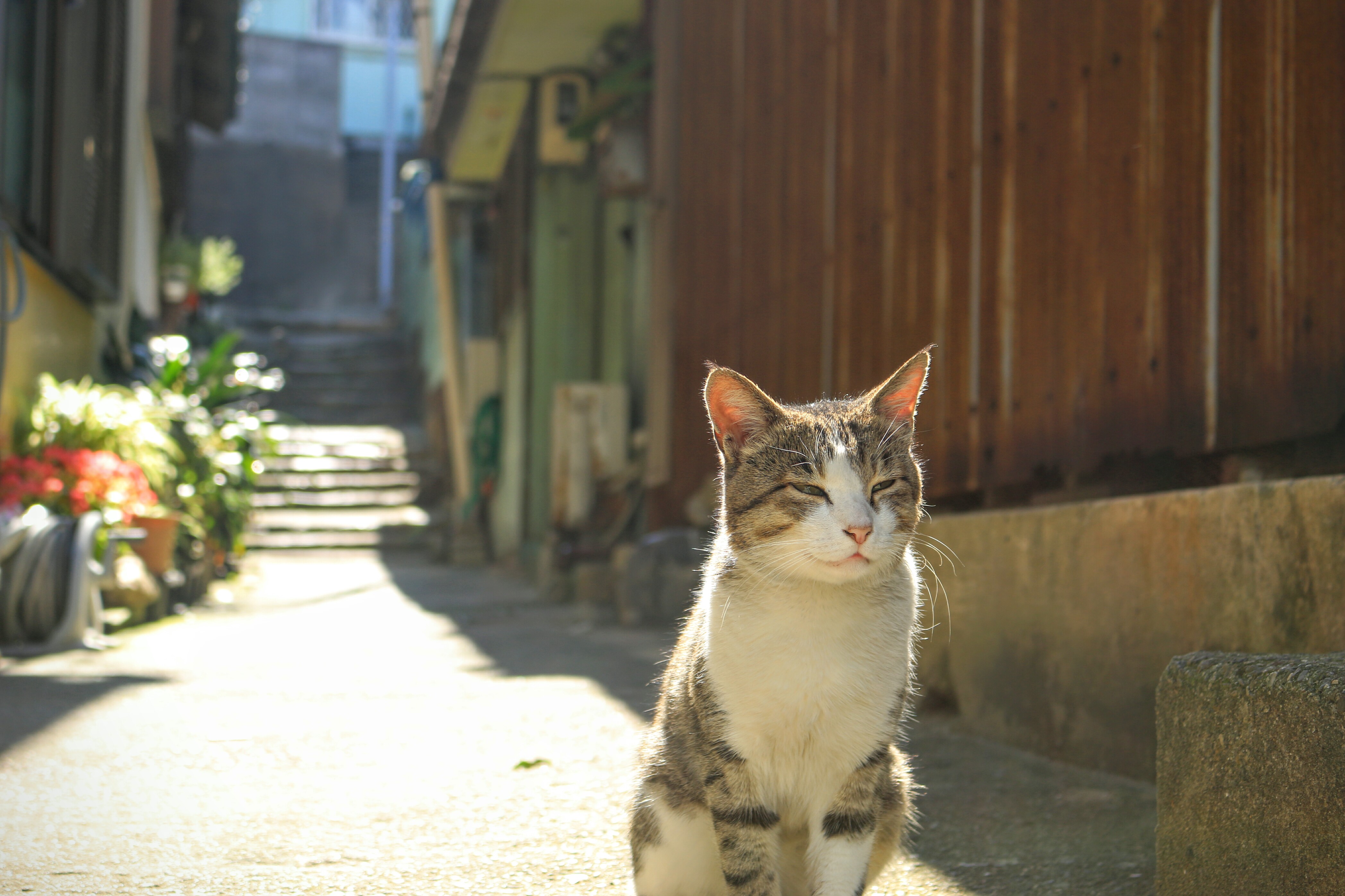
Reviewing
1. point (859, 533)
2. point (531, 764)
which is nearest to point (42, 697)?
point (531, 764)

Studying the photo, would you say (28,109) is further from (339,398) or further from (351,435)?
(339,398)

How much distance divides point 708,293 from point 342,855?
172 inches

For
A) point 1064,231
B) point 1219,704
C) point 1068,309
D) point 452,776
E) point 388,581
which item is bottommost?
point 388,581

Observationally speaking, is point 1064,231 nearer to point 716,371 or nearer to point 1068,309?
point 1068,309

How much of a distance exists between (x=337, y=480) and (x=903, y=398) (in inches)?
464

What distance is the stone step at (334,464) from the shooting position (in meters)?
13.0

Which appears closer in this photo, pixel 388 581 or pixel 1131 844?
pixel 1131 844

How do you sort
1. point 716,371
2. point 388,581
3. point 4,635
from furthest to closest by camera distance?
point 388,581, point 4,635, point 716,371

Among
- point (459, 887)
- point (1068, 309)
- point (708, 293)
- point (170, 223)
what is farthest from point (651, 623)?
point (170, 223)

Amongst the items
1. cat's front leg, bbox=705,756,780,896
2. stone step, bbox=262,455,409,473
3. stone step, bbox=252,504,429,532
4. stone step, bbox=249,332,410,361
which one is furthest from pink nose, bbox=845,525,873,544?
stone step, bbox=249,332,410,361

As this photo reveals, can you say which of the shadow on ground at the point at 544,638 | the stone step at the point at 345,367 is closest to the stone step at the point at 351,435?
the stone step at the point at 345,367

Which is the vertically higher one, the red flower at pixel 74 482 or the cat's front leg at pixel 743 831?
the red flower at pixel 74 482

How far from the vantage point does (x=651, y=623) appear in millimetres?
6102

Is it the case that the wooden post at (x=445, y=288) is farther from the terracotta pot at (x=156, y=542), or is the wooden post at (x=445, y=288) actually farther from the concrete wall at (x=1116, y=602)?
the concrete wall at (x=1116, y=602)
